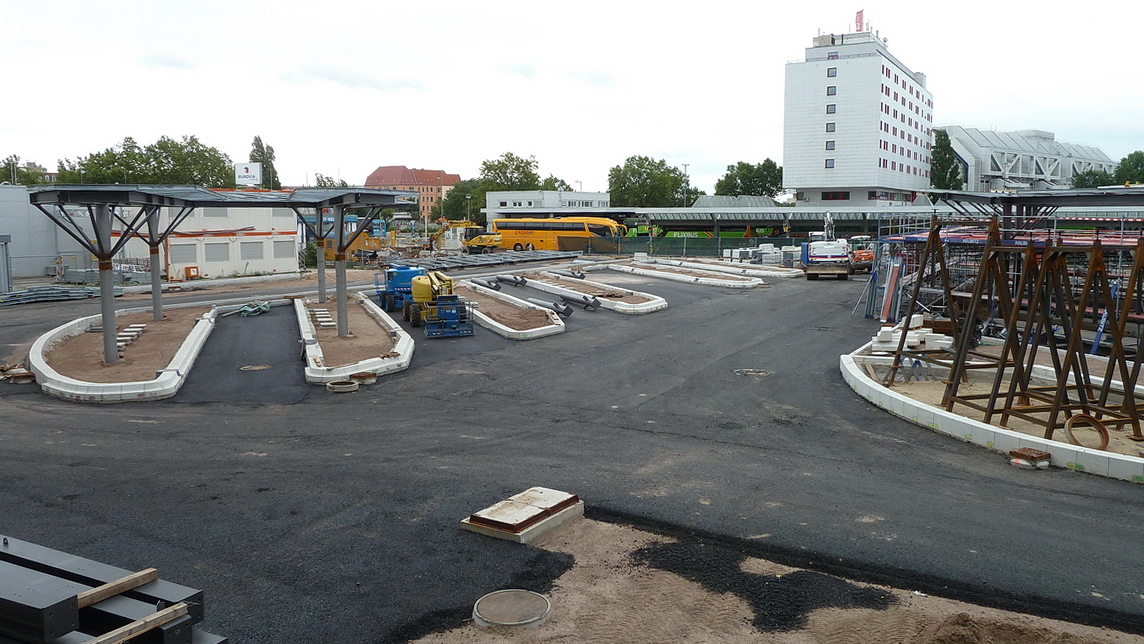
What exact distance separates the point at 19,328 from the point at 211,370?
10494 mm

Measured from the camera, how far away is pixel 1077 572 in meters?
7.54

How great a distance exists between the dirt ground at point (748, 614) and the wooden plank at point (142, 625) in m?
1.98

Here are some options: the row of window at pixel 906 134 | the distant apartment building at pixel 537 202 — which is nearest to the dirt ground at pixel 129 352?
the distant apartment building at pixel 537 202

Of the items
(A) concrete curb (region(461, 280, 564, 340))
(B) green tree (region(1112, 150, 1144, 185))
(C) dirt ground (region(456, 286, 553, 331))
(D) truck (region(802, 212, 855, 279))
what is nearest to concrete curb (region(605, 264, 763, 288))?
(D) truck (region(802, 212, 855, 279))

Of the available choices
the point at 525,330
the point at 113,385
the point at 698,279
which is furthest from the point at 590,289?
the point at 113,385

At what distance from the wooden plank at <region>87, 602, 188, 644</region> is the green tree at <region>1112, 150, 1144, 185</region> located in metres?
117

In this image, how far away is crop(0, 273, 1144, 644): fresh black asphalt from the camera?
23.6 ft

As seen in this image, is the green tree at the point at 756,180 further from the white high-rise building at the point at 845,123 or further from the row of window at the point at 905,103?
the white high-rise building at the point at 845,123

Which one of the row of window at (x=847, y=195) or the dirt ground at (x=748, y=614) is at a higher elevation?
the row of window at (x=847, y=195)

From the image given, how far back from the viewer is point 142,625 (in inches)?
178

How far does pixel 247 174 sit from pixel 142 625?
75807 mm

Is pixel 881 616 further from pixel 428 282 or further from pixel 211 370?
pixel 428 282

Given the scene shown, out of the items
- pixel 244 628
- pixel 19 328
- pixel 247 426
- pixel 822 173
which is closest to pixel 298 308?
pixel 19 328

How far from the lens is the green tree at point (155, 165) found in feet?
221
